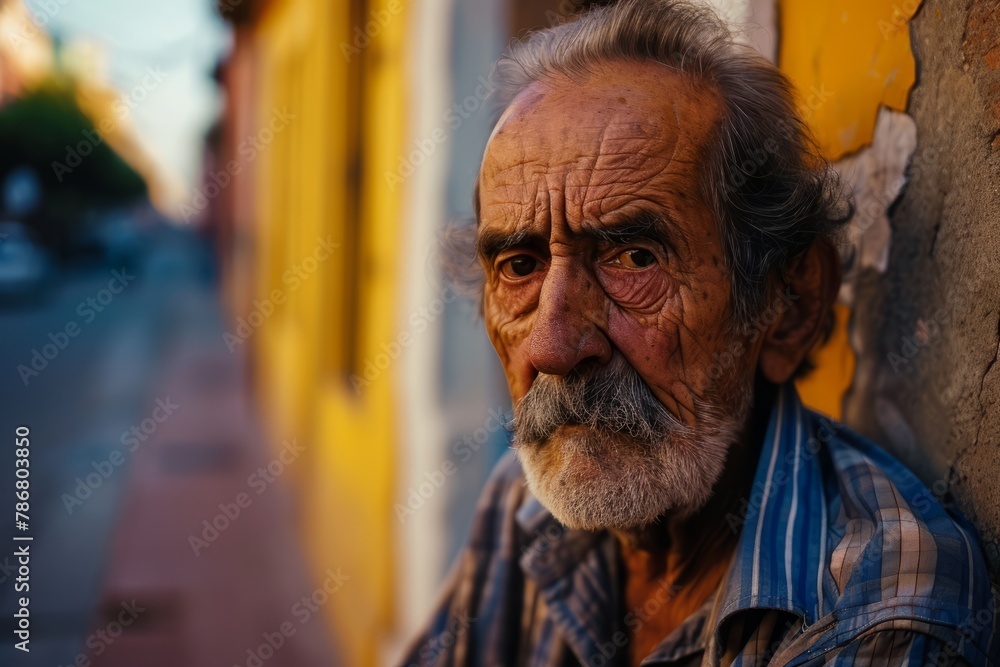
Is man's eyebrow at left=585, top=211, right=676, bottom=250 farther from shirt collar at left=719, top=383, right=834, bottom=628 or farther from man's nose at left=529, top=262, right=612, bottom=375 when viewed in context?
shirt collar at left=719, top=383, right=834, bottom=628

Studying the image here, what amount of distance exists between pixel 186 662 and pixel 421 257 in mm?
2912

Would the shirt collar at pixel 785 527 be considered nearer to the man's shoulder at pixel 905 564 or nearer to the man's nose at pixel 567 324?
the man's shoulder at pixel 905 564

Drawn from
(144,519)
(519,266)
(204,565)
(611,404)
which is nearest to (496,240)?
(519,266)

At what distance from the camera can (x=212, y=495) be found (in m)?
7.84

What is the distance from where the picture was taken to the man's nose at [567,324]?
1545 millimetres

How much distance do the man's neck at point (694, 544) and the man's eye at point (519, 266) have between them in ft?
1.87

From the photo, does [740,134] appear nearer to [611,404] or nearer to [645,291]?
[645,291]

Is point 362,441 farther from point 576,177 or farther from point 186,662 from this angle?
point 576,177

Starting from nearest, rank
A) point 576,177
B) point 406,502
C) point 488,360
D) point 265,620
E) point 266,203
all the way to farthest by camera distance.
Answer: point 576,177, point 488,360, point 406,502, point 265,620, point 266,203

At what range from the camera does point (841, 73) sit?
6.73 feet

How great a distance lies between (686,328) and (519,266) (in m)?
0.38

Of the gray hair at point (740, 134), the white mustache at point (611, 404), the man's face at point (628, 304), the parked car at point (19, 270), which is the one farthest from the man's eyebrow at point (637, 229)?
the parked car at point (19, 270)

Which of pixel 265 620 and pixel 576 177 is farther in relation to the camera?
pixel 265 620

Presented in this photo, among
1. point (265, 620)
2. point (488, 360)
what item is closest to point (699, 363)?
point (488, 360)
